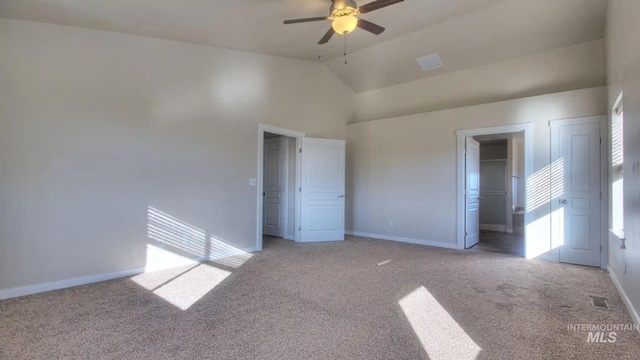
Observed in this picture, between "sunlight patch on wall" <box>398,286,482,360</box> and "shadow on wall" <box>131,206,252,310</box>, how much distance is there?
6.84 feet

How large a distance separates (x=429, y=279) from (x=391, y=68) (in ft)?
13.8

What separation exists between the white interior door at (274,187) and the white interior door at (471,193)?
11.6 ft

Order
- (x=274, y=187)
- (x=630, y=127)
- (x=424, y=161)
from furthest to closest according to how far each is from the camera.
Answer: (x=274, y=187), (x=424, y=161), (x=630, y=127)

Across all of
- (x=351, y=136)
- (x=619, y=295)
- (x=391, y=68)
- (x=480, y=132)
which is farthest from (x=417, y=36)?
(x=619, y=295)

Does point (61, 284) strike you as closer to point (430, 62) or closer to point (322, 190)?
point (322, 190)

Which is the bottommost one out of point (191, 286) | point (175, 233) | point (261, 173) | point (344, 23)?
point (191, 286)

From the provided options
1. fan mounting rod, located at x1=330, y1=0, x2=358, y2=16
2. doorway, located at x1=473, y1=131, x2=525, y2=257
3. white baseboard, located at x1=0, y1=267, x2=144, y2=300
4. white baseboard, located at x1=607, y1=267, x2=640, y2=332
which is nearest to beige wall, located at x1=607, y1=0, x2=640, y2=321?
white baseboard, located at x1=607, y1=267, x2=640, y2=332

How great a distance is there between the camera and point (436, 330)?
252 centimetres

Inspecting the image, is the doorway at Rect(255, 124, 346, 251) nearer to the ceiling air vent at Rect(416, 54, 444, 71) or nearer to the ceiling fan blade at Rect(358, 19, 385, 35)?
the ceiling air vent at Rect(416, 54, 444, 71)

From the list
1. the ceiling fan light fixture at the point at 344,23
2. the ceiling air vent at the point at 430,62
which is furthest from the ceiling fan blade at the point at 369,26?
the ceiling air vent at the point at 430,62

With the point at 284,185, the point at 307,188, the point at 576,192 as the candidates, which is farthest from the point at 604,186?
the point at 284,185

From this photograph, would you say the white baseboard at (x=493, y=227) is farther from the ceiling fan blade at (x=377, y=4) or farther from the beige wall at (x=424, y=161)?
the ceiling fan blade at (x=377, y=4)

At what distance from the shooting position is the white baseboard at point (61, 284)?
3227mm

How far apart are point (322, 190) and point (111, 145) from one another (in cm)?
367
